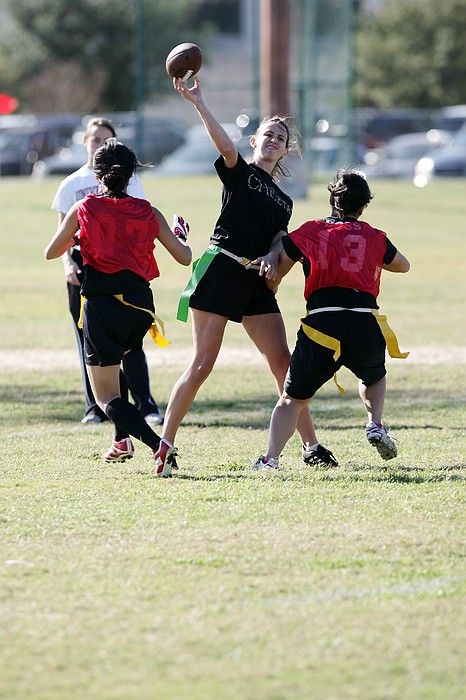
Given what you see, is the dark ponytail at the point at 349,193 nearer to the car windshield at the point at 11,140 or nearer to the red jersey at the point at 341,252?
the red jersey at the point at 341,252

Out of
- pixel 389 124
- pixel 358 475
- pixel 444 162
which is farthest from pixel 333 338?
pixel 389 124

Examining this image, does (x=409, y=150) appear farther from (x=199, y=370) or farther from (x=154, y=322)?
(x=199, y=370)

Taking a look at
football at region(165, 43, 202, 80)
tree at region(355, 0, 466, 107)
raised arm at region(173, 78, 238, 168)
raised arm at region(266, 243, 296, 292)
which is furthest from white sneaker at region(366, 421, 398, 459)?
tree at region(355, 0, 466, 107)

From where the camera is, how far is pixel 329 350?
7289 mm

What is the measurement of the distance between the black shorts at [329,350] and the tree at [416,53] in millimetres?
52578

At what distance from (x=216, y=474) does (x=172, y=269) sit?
13795mm

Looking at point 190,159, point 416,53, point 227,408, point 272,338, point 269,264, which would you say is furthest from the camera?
point 416,53

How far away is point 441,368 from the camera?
12.1 meters

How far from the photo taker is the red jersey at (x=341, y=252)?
23.8ft

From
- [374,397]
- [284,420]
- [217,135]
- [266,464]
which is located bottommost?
[266,464]

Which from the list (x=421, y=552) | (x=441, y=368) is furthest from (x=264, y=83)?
(x=421, y=552)

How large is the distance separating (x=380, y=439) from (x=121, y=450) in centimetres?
152

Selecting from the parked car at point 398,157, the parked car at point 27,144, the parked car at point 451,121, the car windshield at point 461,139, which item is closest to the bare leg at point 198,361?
the parked car at point 398,157

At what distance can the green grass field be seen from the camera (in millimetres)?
4422
